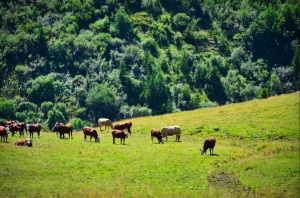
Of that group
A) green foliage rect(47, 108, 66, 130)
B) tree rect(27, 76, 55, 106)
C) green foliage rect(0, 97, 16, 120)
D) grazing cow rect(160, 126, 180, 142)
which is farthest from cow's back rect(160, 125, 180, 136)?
tree rect(27, 76, 55, 106)

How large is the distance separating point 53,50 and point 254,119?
13935 cm

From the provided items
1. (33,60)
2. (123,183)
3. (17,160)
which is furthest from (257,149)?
(33,60)

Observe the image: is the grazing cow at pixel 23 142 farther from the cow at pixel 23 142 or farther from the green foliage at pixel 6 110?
the green foliage at pixel 6 110

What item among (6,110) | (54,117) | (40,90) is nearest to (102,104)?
(54,117)

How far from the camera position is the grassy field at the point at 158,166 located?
41594 mm

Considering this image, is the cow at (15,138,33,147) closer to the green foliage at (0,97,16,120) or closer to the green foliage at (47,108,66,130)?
the green foliage at (0,97,16,120)

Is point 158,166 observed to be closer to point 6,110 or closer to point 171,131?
point 171,131

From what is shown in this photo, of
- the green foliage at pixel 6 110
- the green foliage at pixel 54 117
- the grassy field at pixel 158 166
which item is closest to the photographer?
the grassy field at pixel 158 166

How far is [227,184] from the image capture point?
45094mm

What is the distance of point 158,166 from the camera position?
48.1 metres

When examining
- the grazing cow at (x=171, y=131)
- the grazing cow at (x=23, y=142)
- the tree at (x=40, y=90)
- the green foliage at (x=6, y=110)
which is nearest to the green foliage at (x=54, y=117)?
the green foliage at (x=6, y=110)

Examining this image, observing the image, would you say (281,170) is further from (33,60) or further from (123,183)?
(33,60)

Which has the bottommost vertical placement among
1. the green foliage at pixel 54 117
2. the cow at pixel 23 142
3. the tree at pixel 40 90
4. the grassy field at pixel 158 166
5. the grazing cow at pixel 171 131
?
the grassy field at pixel 158 166

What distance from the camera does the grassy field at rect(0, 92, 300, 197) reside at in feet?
136
